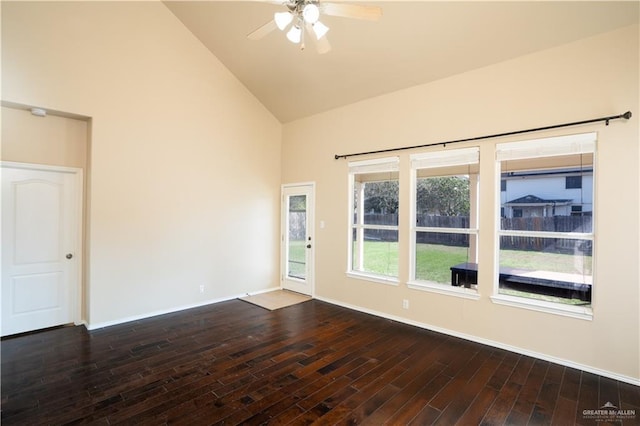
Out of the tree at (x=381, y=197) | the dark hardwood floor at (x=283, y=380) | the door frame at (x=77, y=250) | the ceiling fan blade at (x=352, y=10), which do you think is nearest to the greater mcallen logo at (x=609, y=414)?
the dark hardwood floor at (x=283, y=380)

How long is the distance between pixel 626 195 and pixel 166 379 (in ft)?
15.3

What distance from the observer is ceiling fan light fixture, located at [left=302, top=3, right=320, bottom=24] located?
246cm

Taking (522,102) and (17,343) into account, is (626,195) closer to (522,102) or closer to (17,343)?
(522,102)

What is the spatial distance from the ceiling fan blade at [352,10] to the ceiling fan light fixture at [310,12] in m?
0.08

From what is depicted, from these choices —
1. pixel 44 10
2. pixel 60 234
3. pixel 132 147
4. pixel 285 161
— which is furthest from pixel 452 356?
pixel 44 10

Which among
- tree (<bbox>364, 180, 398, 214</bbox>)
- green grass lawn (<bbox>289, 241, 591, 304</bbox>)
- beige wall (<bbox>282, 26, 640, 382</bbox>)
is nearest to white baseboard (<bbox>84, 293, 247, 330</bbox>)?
green grass lawn (<bbox>289, 241, 591, 304</bbox>)

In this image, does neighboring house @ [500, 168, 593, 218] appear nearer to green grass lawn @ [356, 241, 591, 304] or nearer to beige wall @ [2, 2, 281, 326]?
green grass lawn @ [356, 241, 591, 304]

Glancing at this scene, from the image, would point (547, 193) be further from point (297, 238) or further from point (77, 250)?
point (77, 250)

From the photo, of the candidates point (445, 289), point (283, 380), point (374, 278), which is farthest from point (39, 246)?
point (445, 289)

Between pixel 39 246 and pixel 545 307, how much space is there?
6174 mm

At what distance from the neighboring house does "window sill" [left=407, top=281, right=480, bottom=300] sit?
1041 mm

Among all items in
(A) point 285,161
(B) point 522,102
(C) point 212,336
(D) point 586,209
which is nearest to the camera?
(D) point 586,209

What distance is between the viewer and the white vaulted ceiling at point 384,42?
10.2 feet

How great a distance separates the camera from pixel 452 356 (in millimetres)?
3432
